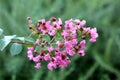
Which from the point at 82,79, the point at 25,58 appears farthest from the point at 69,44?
the point at 25,58

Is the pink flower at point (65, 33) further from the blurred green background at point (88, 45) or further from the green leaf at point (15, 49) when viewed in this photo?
the blurred green background at point (88, 45)

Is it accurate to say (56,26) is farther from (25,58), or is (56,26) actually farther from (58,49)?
(25,58)

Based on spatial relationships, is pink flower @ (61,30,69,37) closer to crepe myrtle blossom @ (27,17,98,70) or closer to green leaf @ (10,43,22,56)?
crepe myrtle blossom @ (27,17,98,70)

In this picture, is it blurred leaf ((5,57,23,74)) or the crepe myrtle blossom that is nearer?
the crepe myrtle blossom

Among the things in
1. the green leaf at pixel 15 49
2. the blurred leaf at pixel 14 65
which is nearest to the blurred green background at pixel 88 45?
the blurred leaf at pixel 14 65

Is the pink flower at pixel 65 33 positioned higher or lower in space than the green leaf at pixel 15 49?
lower

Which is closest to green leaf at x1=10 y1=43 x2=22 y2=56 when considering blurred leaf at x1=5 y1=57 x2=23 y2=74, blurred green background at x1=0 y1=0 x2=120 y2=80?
blurred green background at x1=0 y1=0 x2=120 y2=80

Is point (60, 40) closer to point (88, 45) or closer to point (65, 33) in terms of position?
point (65, 33)

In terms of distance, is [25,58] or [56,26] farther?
[25,58]
